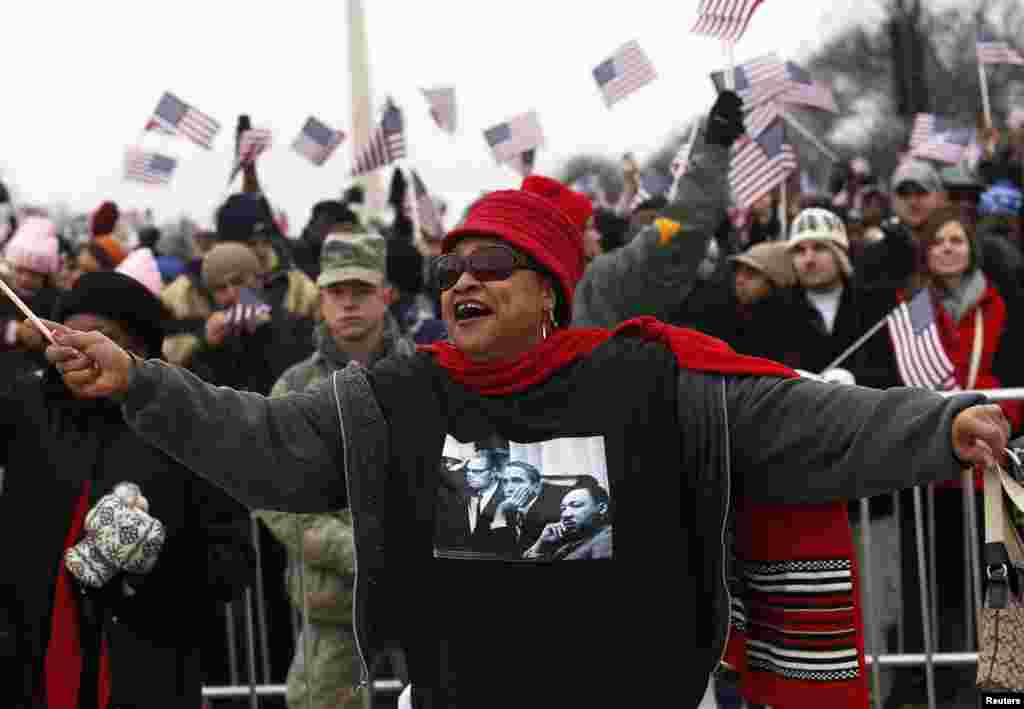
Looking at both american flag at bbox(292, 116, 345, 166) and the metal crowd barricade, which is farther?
american flag at bbox(292, 116, 345, 166)

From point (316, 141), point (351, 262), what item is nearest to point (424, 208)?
point (316, 141)

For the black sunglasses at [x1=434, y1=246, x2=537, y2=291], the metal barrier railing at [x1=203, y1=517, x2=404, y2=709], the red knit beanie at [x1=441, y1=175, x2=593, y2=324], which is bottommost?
the metal barrier railing at [x1=203, y1=517, x2=404, y2=709]

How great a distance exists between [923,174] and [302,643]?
604 cm

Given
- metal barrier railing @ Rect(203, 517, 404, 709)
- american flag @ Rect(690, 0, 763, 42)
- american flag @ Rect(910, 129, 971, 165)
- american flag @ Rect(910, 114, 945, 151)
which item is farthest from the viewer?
american flag @ Rect(910, 114, 945, 151)

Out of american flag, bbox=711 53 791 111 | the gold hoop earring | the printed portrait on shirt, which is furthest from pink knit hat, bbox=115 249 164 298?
american flag, bbox=711 53 791 111

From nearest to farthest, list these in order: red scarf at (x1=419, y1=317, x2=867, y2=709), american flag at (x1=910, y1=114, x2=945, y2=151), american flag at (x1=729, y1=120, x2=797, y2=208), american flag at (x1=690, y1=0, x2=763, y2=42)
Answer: red scarf at (x1=419, y1=317, x2=867, y2=709) < american flag at (x1=690, y1=0, x2=763, y2=42) < american flag at (x1=729, y1=120, x2=797, y2=208) < american flag at (x1=910, y1=114, x2=945, y2=151)

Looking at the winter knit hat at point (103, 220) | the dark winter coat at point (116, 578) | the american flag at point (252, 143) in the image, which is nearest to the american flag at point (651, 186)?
the american flag at point (252, 143)

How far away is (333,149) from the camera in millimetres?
12273

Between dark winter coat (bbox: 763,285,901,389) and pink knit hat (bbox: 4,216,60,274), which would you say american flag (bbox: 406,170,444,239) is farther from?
dark winter coat (bbox: 763,285,901,389)

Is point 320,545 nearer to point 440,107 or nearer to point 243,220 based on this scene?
point 243,220

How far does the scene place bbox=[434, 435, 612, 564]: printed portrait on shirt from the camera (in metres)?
3.54

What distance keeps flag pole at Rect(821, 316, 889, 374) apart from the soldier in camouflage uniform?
91.2 inches

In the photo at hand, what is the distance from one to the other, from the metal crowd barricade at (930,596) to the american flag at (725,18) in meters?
1.97

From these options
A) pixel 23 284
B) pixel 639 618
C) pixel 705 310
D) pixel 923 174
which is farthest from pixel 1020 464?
pixel 923 174
